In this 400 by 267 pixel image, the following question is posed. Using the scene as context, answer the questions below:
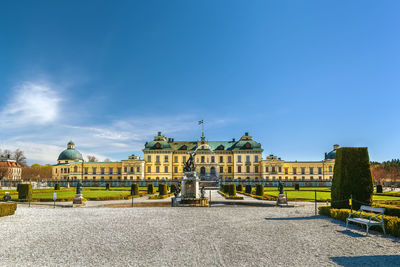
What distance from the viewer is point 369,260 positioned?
623 cm

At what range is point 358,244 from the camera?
Answer: 7668 mm

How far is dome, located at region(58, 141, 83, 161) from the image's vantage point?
78.0 m

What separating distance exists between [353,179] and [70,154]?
7768 centimetres

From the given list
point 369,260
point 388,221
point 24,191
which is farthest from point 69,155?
point 369,260

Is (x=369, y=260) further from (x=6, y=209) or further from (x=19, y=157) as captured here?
(x=19, y=157)

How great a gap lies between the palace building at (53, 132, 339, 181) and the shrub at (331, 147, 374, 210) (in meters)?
53.8

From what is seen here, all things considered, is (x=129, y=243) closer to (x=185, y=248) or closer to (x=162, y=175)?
(x=185, y=248)

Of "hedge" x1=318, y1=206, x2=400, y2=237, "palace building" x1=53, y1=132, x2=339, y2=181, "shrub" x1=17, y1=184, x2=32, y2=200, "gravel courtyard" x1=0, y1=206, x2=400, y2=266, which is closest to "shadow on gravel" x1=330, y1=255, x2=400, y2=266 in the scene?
"gravel courtyard" x1=0, y1=206, x2=400, y2=266

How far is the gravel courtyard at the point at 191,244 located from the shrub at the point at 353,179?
217cm

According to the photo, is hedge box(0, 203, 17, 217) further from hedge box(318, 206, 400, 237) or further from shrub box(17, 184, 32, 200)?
hedge box(318, 206, 400, 237)

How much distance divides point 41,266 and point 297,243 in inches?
234

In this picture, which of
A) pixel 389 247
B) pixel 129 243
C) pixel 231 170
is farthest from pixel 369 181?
pixel 231 170

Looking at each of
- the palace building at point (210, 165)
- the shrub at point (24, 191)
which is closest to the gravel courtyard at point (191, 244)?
the shrub at point (24, 191)

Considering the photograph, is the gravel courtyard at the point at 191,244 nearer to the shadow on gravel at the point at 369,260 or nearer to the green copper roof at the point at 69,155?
the shadow on gravel at the point at 369,260
